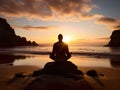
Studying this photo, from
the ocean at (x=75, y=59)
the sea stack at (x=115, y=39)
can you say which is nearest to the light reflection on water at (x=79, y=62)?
the ocean at (x=75, y=59)

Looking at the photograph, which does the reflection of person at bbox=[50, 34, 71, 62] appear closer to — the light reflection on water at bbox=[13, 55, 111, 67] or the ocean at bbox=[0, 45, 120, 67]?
the light reflection on water at bbox=[13, 55, 111, 67]

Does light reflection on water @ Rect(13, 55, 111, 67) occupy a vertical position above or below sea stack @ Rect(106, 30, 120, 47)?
below

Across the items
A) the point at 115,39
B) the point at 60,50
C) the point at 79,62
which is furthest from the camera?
the point at 115,39

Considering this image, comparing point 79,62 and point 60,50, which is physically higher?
point 60,50

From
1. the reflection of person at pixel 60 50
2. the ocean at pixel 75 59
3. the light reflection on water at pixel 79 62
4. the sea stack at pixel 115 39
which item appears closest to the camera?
the reflection of person at pixel 60 50

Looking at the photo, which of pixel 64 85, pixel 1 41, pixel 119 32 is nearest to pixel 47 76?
pixel 64 85

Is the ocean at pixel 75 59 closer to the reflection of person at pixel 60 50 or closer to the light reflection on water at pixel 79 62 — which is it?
the light reflection on water at pixel 79 62

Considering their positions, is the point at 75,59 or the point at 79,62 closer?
the point at 79,62

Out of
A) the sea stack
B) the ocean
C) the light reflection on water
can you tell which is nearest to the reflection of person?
the light reflection on water

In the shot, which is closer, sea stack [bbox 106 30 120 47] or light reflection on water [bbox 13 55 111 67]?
light reflection on water [bbox 13 55 111 67]

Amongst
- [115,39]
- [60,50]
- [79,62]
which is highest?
[115,39]

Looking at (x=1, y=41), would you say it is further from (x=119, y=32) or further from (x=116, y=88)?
(x=116, y=88)

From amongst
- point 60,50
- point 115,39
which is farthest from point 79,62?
point 115,39

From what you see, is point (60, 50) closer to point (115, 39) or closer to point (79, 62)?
point (79, 62)
